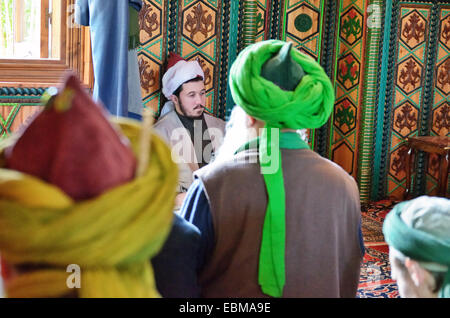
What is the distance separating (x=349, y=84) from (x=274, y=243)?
14.9ft

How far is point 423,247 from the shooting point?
1.12 metres

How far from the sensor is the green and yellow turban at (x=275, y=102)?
1.53 meters

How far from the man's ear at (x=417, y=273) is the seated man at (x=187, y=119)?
3113 millimetres

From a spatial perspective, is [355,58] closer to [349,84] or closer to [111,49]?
[349,84]

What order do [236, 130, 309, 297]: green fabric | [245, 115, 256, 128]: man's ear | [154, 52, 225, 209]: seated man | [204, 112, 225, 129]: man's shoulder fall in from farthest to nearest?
1. [204, 112, 225, 129]: man's shoulder
2. [154, 52, 225, 209]: seated man
3. [245, 115, 256, 128]: man's ear
4. [236, 130, 309, 297]: green fabric

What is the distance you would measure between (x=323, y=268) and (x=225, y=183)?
37 cm

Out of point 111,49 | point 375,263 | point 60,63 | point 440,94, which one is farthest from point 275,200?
point 440,94

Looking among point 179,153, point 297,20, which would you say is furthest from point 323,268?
point 297,20

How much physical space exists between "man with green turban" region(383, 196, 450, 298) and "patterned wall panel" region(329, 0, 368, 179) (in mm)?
4727

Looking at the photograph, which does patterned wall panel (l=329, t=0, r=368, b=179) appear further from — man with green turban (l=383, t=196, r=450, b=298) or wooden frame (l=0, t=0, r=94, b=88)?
man with green turban (l=383, t=196, r=450, b=298)

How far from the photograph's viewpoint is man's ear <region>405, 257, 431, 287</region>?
1145 mm

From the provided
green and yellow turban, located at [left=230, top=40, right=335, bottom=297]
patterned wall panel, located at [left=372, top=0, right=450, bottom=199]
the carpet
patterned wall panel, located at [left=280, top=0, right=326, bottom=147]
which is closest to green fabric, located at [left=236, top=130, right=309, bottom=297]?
green and yellow turban, located at [left=230, top=40, right=335, bottom=297]

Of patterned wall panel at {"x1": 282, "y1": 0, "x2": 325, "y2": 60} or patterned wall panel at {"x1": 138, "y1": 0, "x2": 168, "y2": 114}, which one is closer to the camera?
patterned wall panel at {"x1": 138, "y1": 0, "x2": 168, "y2": 114}

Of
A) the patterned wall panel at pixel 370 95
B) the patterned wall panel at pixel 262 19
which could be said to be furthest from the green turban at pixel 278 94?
the patterned wall panel at pixel 370 95
